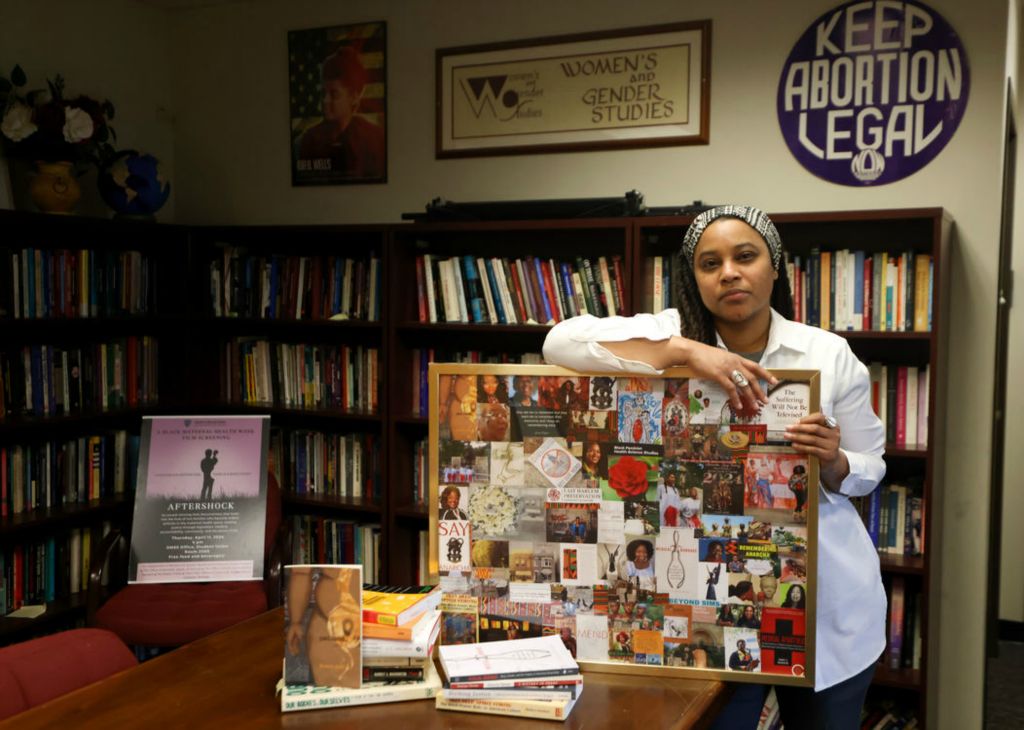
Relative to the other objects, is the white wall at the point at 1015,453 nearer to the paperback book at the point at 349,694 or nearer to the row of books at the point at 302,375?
the row of books at the point at 302,375

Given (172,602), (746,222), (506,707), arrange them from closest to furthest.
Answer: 1. (506,707)
2. (746,222)
3. (172,602)

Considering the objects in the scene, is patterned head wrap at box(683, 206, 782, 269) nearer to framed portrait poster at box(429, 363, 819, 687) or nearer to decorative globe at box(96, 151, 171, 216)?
framed portrait poster at box(429, 363, 819, 687)

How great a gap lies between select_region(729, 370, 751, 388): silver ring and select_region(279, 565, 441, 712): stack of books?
626mm

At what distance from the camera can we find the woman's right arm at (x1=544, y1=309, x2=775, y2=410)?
140 centimetres

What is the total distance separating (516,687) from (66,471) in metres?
2.61

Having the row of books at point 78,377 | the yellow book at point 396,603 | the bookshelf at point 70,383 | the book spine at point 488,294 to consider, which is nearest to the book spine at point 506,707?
the yellow book at point 396,603

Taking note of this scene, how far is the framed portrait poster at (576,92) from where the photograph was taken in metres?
3.28

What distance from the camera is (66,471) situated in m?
3.39

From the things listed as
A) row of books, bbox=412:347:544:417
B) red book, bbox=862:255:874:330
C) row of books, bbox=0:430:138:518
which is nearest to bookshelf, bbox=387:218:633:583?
row of books, bbox=412:347:544:417

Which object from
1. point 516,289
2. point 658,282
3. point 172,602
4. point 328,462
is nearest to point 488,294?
point 516,289

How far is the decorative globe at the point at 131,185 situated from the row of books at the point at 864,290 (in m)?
2.50

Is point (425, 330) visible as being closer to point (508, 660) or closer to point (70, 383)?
point (70, 383)

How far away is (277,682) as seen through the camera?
1503 mm

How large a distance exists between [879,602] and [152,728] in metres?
1.23
